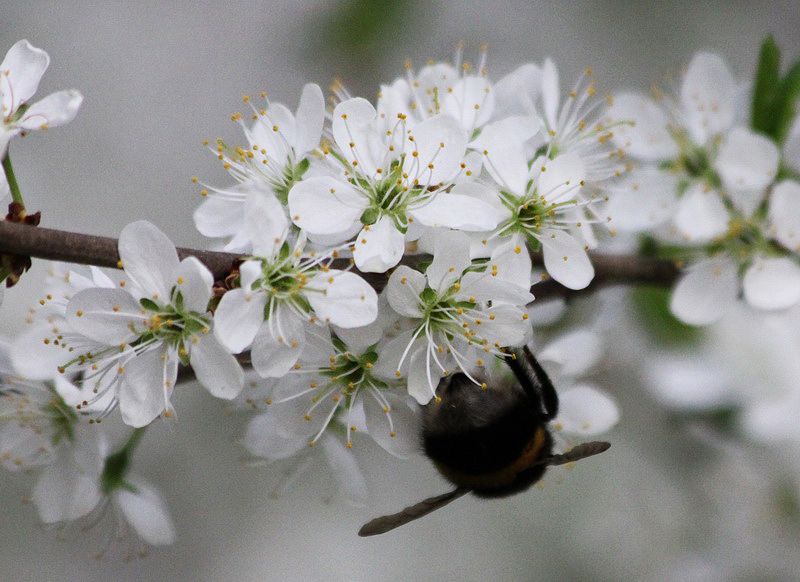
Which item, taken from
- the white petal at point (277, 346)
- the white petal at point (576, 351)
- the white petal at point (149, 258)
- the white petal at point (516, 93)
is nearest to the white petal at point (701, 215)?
the white petal at point (576, 351)

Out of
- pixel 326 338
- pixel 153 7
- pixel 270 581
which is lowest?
pixel 270 581

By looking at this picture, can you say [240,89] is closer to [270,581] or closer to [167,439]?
[167,439]

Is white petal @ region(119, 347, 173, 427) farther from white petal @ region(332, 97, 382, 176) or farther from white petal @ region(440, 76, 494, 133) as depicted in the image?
white petal @ region(440, 76, 494, 133)

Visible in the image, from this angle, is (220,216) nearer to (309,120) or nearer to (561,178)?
(309,120)

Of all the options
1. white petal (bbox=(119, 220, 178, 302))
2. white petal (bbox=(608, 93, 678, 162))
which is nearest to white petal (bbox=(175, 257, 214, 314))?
white petal (bbox=(119, 220, 178, 302))

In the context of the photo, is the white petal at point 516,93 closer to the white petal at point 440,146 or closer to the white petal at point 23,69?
the white petal at point 440,146

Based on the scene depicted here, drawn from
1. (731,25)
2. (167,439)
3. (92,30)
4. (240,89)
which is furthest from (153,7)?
(731,25)

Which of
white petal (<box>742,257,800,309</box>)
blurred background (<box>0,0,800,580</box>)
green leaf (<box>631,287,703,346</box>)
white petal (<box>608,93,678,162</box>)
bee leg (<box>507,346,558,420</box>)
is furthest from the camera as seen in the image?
blurred background (<box>0,0,800,580</box>)
